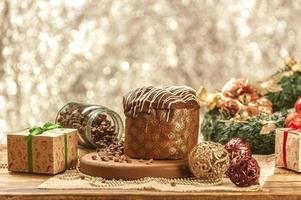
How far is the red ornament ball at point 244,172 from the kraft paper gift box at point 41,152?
0.42m

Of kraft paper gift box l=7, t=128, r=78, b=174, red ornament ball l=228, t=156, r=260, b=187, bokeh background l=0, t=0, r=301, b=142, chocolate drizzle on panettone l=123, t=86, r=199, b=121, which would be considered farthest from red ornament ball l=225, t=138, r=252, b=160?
bokeh background l=0, t=0, r=301, b=142

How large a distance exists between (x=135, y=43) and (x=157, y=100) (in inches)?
44.8

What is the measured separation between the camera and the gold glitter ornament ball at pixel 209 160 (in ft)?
4.97

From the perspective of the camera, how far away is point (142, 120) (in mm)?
1612

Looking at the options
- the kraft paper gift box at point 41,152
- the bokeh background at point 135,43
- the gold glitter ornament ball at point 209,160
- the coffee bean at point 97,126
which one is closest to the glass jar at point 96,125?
the coffee bean at point 97,126

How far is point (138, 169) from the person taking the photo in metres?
1.55

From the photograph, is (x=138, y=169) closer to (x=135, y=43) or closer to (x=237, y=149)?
(x=237, y=149)

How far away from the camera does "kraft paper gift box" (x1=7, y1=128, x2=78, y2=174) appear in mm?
1606

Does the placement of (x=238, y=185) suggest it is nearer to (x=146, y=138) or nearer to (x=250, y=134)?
(x=146, y=138)

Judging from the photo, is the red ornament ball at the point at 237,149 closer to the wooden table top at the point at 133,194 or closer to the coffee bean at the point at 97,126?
the wooden table top at the point at 133,194

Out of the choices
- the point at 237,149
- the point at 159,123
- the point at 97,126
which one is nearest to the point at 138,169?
the point at 159,123

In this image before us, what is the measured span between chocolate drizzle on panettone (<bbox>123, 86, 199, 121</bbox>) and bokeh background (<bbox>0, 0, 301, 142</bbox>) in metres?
1.06

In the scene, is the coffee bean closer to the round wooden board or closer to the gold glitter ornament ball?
the round wooden board

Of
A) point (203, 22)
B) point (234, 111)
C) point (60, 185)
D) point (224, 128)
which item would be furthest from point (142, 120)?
point (203, 22)
